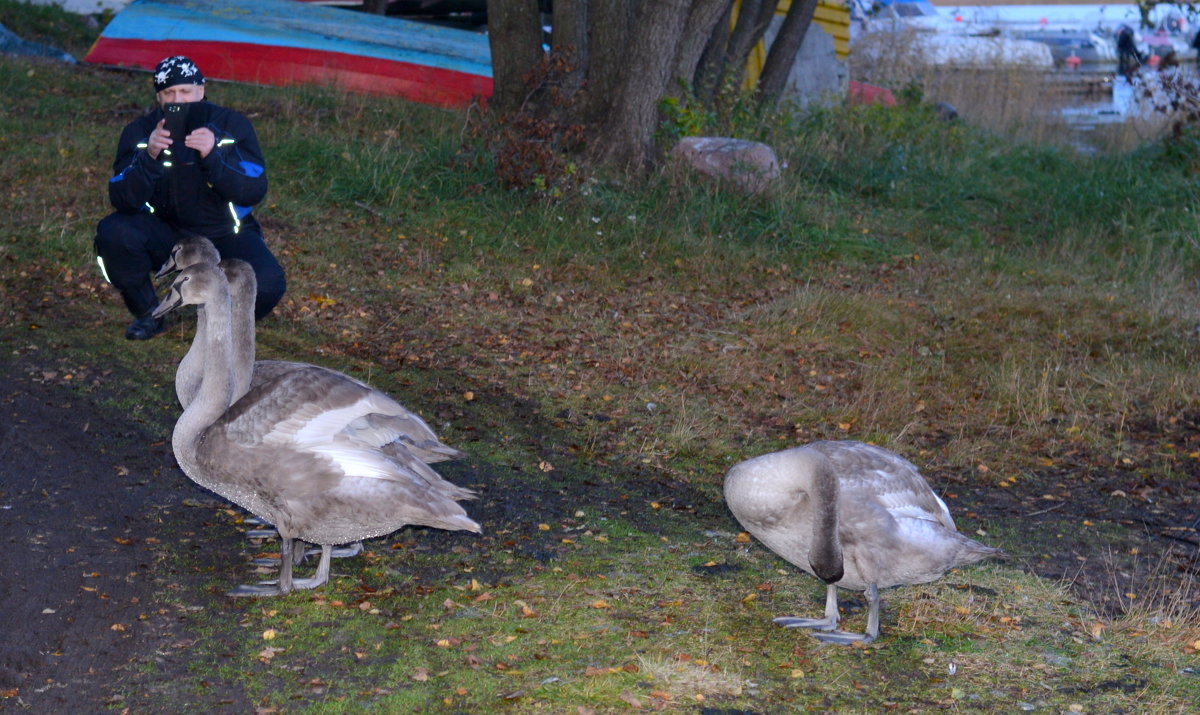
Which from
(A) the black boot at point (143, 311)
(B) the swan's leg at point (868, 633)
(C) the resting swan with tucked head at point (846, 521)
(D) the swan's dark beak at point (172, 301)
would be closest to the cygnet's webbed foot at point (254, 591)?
(D) the swan's dark beak at point (172, 301)

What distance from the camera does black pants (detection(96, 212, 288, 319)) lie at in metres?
7.33

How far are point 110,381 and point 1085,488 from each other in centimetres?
586

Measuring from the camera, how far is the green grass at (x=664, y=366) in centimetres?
451

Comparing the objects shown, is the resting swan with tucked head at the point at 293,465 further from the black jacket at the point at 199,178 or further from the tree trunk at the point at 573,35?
the tree trunk at the point at 573,35

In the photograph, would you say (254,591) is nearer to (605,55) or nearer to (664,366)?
(664,366)

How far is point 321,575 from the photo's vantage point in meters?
4.95

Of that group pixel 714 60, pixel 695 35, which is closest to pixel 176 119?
pixel 695 35

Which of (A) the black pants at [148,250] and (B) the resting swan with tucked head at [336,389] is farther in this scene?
(A) the black pants at [148,250]

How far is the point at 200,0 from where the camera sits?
15.4m

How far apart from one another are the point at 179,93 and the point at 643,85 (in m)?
5.67

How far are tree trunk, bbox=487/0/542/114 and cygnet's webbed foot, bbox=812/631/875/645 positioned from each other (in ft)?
26.5

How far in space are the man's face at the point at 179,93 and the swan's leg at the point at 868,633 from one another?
15.5 ft

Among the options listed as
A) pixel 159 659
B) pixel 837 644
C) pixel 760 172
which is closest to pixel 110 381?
Answer: pixel 159 659

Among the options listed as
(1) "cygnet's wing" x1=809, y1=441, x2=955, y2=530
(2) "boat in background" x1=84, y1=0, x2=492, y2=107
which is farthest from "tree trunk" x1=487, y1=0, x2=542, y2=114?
(1) "cygnet's wing" x1=809, y1=441, x2=955, y2=530
